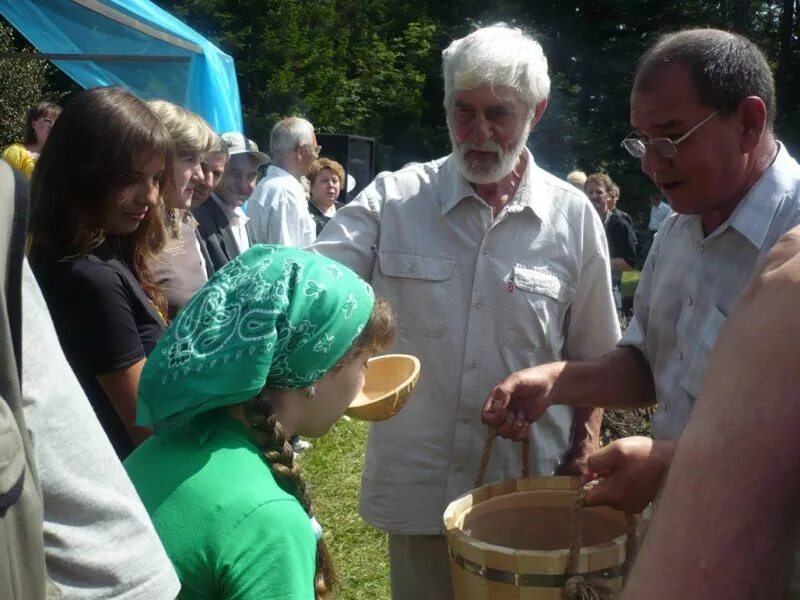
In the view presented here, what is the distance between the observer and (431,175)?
8.62 feet

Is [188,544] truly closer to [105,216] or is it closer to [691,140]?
[105,216]

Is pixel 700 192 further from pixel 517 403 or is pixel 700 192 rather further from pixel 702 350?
pixel 517 403

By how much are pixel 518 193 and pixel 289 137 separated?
4.72 metres

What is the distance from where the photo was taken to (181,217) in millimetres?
3318

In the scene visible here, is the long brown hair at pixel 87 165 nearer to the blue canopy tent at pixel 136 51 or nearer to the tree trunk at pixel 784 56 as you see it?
the blue canopy tent at pixel 136 51

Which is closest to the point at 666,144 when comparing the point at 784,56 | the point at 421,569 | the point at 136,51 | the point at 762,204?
the point at 762,204

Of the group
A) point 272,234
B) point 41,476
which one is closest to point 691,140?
point 41,476

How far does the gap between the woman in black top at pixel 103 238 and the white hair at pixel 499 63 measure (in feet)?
2.71

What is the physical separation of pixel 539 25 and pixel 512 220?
24673 mm

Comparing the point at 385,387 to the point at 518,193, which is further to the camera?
the point at 518,193

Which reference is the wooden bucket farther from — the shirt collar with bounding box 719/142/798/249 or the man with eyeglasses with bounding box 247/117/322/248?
the man with eyeglasses with bounding box 247/117/322/248

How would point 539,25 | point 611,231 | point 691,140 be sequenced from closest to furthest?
1. point 691,140
2. point 611,231
3. point 539,25

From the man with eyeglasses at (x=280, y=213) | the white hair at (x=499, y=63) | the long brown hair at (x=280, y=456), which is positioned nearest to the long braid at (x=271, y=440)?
the long brown hair at (x=280, y=456)

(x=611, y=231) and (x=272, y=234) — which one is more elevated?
Answer: (x=272, y=234)
